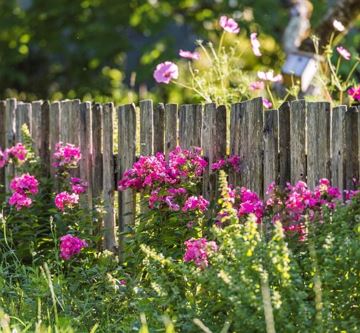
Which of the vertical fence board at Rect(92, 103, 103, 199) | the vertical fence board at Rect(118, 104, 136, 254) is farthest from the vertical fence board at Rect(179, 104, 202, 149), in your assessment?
the vertical fence board at Rect(92, 103, 103, 199)

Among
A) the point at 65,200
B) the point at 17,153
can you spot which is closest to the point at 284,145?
the point at 65,200

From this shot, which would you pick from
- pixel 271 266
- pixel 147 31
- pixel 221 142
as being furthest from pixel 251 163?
pixel 147 31

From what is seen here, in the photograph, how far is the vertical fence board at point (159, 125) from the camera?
6.17 m

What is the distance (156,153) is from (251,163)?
2.56 ft

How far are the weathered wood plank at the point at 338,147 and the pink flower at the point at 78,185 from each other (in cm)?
166

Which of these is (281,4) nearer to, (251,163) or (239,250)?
(251,163)

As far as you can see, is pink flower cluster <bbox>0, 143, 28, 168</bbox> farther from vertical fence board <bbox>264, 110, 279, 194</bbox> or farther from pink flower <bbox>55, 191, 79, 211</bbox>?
vertical fence board <bbox>264, 110, 279, 194</bbox>

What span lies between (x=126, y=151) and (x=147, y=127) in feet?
0.92

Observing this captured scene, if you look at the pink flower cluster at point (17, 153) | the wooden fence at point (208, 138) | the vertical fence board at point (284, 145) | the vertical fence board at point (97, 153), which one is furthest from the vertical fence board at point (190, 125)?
the pink flower cluster at point (17, 153)

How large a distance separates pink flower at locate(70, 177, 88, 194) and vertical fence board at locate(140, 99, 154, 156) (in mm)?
443

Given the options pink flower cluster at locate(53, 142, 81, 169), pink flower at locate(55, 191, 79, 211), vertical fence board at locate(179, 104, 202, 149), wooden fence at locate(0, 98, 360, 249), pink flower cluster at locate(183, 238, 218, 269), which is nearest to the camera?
Result: pink flower cluster at locate(183, 238, 218, 269)

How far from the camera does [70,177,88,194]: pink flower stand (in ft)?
19.7

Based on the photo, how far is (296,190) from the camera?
4582 mm

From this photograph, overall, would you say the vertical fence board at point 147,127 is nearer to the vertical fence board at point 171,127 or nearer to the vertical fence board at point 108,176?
the vertical fence board at point 171,127
